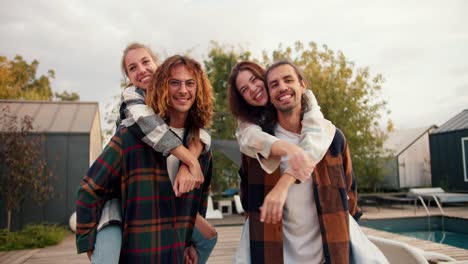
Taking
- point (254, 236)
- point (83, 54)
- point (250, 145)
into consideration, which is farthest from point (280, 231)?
point (83, 54)

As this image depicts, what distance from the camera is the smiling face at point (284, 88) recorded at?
1584 mm

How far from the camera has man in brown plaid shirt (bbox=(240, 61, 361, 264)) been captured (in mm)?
1567

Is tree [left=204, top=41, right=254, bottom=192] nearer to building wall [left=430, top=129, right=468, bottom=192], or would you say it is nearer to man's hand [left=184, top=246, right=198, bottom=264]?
building wall [left=430, top=129, right=468, bottom=192]

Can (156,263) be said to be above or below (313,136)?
below

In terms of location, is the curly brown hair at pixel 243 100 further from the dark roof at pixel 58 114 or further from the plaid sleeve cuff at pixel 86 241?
the dark roof at pixel 58 114

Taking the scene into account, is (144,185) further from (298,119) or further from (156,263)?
(298,119)

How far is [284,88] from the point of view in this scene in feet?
5.17

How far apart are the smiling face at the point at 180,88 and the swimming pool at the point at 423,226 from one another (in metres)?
9.02

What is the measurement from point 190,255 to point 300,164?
2.33 feet

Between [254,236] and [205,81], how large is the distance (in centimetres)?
68

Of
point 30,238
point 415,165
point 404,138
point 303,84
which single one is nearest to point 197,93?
point 303,84

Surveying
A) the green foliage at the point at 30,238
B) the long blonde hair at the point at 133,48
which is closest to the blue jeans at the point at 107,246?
the long blonde hair at the point at 133,48

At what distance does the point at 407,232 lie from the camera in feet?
32.3

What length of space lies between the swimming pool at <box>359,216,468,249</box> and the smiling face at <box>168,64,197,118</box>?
9021 millimetres
